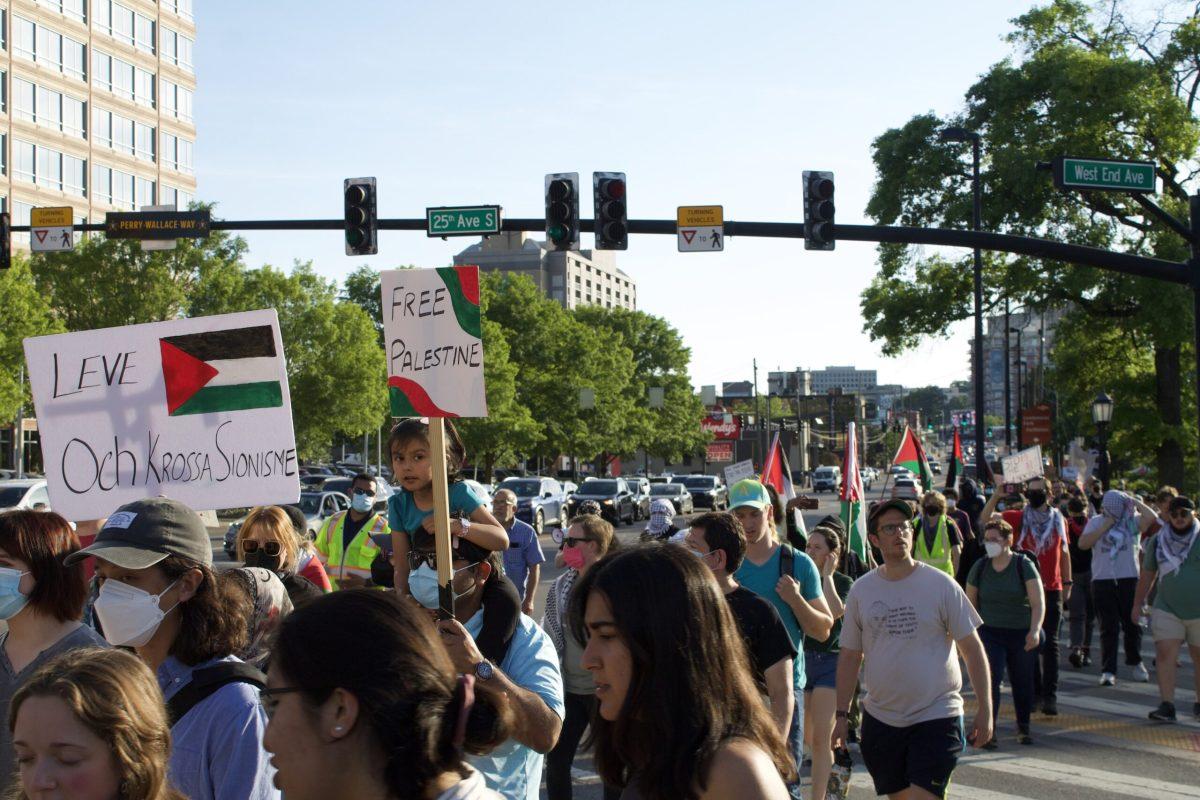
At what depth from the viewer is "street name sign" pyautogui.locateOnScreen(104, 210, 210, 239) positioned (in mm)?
16125

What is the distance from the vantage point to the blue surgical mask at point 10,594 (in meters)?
4.01

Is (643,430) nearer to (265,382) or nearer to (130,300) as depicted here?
(130,300)

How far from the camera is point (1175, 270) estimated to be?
43.8ft

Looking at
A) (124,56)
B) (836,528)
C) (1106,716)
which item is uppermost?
(124,56)

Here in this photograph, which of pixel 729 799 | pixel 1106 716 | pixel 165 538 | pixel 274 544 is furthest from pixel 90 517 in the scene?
→ pixel 1106 716

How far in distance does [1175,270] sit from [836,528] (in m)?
5.43

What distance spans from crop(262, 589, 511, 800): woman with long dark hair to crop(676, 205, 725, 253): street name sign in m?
12.7

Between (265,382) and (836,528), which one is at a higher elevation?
(265,382)

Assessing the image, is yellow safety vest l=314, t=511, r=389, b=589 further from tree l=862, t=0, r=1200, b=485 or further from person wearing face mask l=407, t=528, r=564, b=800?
tree l=862, t=0, r=1200, b=485

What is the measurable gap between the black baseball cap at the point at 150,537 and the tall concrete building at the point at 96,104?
193 feet

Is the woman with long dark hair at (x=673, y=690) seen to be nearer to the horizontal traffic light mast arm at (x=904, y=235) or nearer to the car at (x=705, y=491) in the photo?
the horizontal traffic light mast arm at (x=904, y=235)

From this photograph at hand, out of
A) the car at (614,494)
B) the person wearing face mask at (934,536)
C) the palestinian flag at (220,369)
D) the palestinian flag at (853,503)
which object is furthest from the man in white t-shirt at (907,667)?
the car at (614,494)

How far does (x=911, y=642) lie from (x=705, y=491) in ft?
166

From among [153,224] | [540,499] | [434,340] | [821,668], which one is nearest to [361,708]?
[434,340]
